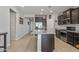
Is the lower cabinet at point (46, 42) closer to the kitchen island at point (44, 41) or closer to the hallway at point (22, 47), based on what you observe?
the kitchen island at point (44, 41)

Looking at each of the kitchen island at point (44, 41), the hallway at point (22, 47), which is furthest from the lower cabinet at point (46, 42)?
the hallway at point (22, 47)

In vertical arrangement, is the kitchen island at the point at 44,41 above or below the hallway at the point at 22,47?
above

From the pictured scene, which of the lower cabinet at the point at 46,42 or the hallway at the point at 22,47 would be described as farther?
the hallway at the point at 22,47

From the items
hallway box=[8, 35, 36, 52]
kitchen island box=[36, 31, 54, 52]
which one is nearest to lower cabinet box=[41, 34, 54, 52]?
kitchen island box=[36, 31, 54, 52]

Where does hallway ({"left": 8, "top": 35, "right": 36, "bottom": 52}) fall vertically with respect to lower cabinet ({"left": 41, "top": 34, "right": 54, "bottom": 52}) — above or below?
below

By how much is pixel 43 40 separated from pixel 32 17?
1103 centimetres

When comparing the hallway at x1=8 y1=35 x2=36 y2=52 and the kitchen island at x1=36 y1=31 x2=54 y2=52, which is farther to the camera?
the hallway at x1=8 y1=35 x2=36 y2=52

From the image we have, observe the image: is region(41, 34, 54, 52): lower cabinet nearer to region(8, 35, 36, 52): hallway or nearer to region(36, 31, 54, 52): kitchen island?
region(36, 31, 54, 52): kitchen island

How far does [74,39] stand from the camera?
7.45 metres
